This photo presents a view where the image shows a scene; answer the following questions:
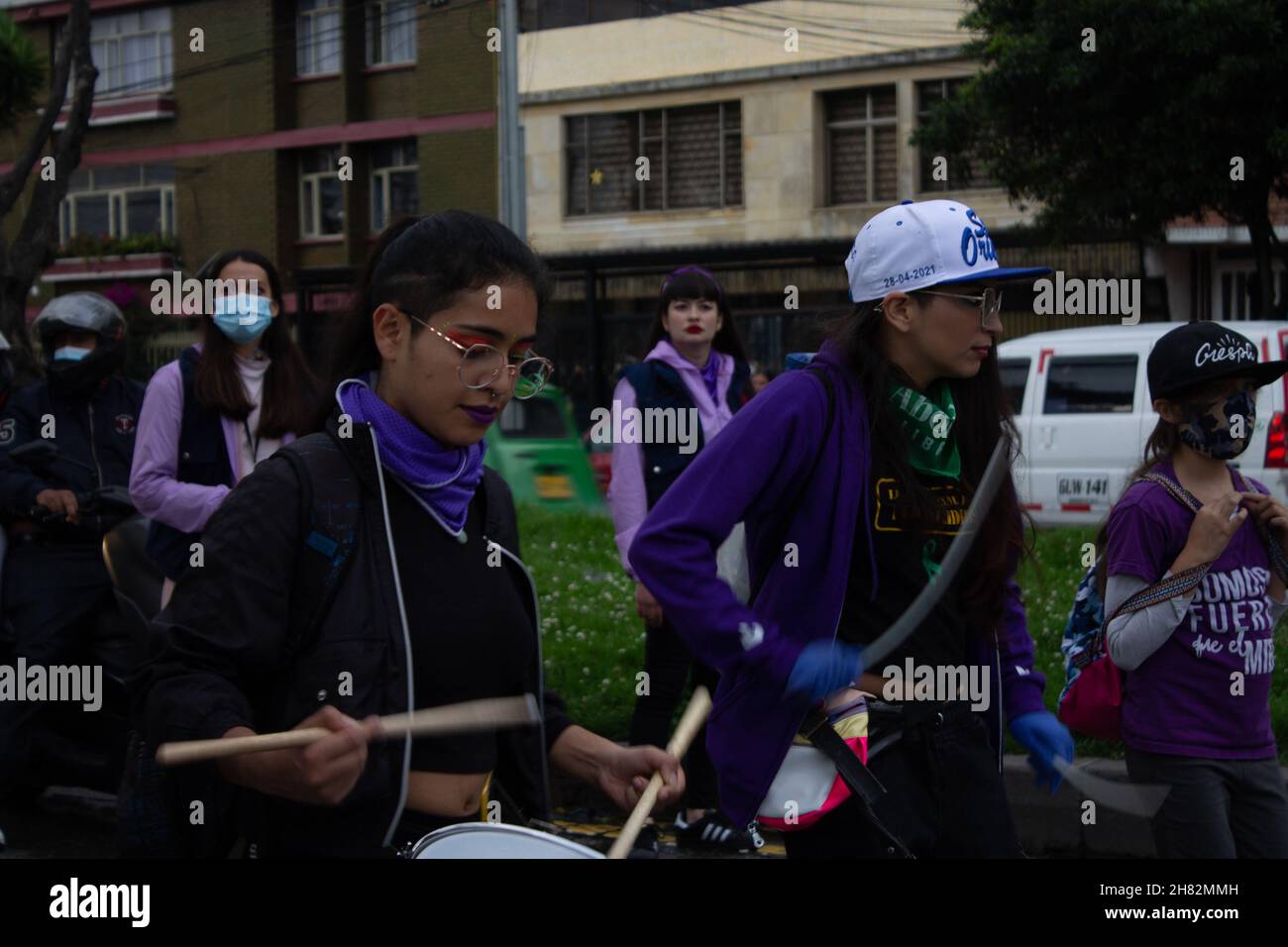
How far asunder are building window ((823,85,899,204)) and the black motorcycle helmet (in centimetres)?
1866

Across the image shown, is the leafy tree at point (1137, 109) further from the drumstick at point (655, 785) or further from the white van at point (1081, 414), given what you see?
the drumstick at point (655, 785)

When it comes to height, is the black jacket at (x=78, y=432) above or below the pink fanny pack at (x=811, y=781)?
above

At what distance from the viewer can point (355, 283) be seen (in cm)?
A: 273

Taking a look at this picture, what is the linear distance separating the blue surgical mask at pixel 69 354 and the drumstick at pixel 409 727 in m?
4.05

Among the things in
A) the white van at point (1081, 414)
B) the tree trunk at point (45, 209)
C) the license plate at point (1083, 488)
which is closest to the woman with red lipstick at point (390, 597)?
the tree trunk at point (45, 209)

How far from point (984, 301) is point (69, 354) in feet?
13.4

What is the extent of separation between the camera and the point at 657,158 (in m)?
25.8

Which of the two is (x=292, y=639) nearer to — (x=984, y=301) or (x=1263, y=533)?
(x=984, y=301)

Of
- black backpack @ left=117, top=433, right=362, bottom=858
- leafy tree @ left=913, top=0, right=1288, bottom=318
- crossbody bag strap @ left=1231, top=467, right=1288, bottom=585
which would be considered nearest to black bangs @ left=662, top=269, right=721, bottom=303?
crossbody bag strap @ left=1231, top=467, right=1288, bottom=585

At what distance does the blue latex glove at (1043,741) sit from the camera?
3293 millimetres

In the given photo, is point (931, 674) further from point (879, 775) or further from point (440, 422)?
point (440, 422)

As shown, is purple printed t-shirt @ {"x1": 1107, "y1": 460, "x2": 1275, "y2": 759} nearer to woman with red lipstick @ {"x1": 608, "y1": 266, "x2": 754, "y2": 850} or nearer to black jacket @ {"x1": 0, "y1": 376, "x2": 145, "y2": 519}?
woman with red lipstick @ {"x1": 608, "y1": 266, "x2": 754, "y2": 850}

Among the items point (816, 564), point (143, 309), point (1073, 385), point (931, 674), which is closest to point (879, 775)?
point (931, 674)
